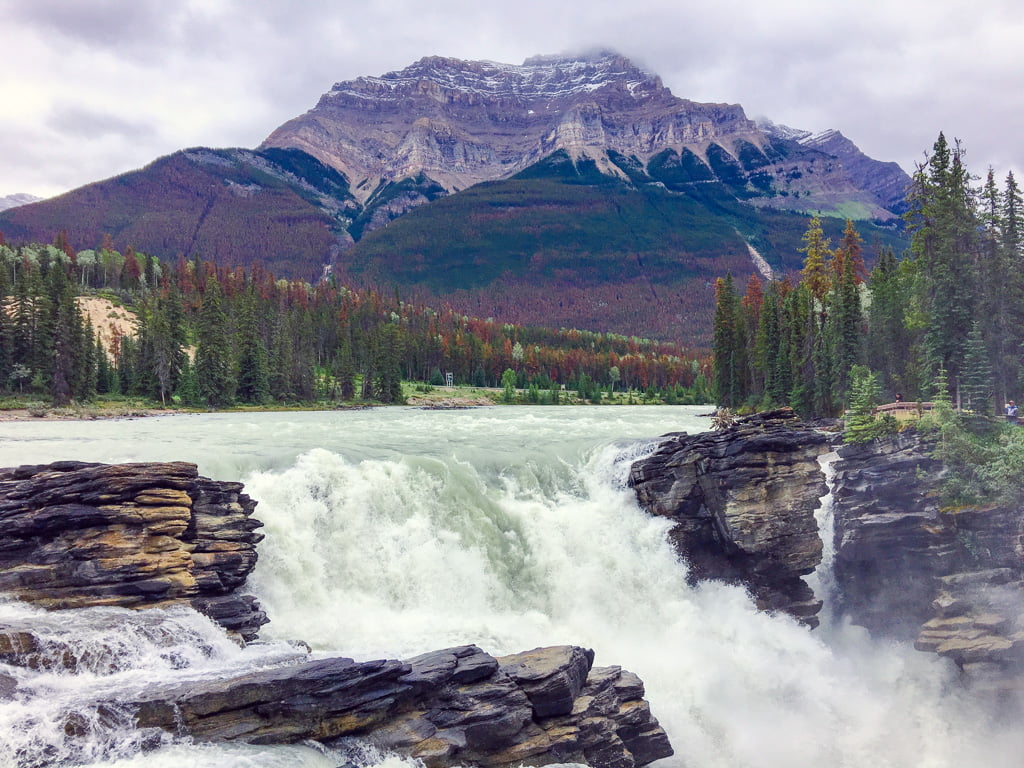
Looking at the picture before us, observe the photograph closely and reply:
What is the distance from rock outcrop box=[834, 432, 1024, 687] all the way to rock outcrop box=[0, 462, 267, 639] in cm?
2688

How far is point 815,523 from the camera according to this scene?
30.8m

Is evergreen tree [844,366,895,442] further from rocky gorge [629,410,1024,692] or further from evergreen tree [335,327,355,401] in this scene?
evergreen tree [335,327,355,401]

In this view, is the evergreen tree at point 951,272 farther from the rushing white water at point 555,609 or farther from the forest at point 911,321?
the rushing white water at point 555,609

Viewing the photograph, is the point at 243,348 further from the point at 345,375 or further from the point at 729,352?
the point at 729,352

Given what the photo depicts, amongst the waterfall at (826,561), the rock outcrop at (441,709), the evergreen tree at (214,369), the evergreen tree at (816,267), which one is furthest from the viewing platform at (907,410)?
the evergreen tree at (214,369)

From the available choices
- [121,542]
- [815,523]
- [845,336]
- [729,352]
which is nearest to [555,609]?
[815,523]

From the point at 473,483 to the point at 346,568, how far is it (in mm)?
7950

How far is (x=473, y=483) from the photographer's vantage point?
3111 cm

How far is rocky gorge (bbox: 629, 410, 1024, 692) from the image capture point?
28547mm

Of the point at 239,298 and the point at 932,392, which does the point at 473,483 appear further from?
the point at 239,298

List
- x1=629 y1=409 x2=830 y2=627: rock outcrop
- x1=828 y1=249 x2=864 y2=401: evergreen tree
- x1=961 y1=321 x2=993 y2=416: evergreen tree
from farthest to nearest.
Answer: x1=828 y1=249 x2=864 y2=401: evergreen tree, x1=961 y1=321 x2=993 y2=416: evergreen tree, x1=629 y1=409 x2=830 y2=627: rock outcrop

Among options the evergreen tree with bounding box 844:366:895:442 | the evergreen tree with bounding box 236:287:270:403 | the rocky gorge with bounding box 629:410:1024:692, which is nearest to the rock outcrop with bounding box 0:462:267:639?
the rocky gorge with bounding box 629:410:1024:692

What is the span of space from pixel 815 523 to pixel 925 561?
4.69m

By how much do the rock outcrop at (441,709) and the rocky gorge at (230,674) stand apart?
0.03 m
